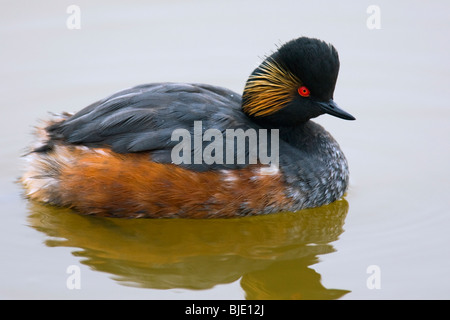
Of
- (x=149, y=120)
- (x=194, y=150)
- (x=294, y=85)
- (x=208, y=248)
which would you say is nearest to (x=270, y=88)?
(x=294, y=85)

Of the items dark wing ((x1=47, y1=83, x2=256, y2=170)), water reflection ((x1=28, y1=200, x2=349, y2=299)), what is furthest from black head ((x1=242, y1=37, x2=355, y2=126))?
water reflection ((x1=28, y1=200, x2=349, y2=299))

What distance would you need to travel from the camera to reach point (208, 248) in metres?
8.27

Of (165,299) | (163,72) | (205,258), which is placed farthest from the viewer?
(163,72)

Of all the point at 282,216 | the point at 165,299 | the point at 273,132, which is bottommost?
the point at 165,299

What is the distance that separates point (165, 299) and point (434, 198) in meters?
3.22

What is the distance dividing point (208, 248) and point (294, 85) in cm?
185

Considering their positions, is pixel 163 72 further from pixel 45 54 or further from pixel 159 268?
pixel 159 268

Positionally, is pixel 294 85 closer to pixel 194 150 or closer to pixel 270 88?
pixel 270 88

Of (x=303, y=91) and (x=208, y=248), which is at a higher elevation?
(x=303, y=91)

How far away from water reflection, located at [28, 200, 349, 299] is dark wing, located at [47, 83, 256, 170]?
2.30 feet

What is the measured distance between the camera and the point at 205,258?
26.6ft

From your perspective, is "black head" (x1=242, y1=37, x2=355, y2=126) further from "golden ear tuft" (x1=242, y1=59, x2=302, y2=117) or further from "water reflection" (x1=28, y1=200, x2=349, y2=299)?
"water reflection" (x1=28, y1=200, x2=349, y2=299)

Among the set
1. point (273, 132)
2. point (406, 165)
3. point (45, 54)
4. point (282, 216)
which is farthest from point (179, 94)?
point (45, 54)

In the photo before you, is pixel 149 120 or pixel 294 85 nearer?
pixel 149 120
